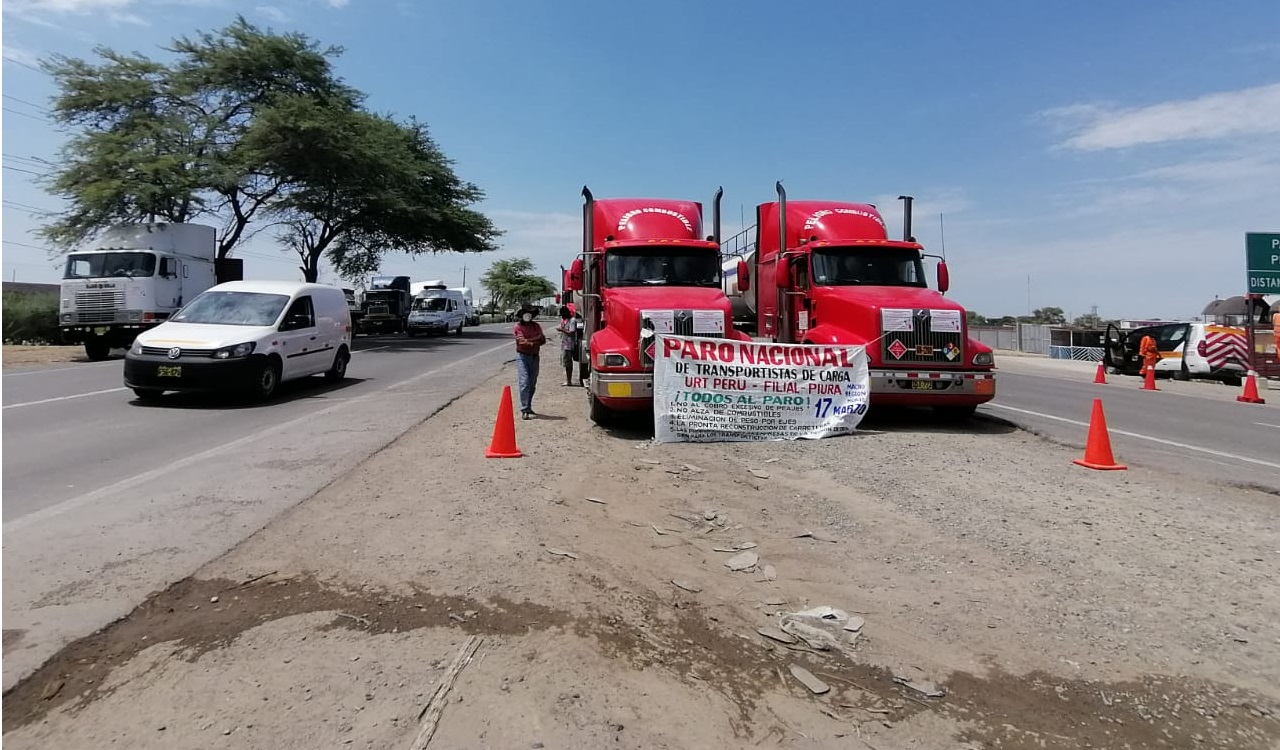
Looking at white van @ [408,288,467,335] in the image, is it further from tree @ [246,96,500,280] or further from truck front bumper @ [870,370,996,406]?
truck front bumper @ [870,370,996,406]

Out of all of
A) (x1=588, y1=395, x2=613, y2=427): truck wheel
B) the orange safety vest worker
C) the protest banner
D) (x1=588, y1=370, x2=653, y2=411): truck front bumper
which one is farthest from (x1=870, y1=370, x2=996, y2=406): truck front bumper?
the orange safety vest worker

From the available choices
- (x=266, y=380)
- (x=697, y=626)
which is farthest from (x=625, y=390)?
(x=266, y=380)

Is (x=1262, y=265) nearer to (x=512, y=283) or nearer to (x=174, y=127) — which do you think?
(x=174, y=127)

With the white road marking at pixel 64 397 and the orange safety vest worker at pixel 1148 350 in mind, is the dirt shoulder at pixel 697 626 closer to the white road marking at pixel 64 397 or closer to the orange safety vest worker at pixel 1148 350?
the white road marking at pixel 64 397

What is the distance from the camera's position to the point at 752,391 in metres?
9.43

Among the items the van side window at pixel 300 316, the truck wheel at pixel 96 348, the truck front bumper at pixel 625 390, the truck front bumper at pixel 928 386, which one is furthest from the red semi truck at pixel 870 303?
the truck wheel at pixel 96 348

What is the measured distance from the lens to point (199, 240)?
24.4 m

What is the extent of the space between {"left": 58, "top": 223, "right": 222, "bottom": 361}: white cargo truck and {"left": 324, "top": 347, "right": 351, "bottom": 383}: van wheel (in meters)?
9.78

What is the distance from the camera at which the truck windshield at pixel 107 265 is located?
21609 mm

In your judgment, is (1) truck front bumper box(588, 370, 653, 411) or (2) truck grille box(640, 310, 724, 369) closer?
(1) truck front bumper box(588, 370, 653, 411)

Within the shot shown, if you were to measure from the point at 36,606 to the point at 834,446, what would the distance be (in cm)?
729

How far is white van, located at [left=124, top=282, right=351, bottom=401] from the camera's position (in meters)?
11.1

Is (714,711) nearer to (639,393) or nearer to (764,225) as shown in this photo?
(639,393)

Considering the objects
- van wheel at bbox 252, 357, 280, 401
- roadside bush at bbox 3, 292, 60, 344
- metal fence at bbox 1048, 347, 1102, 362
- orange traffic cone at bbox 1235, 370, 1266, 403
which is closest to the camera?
van wheel at bbox 252, 357, 280, 401
